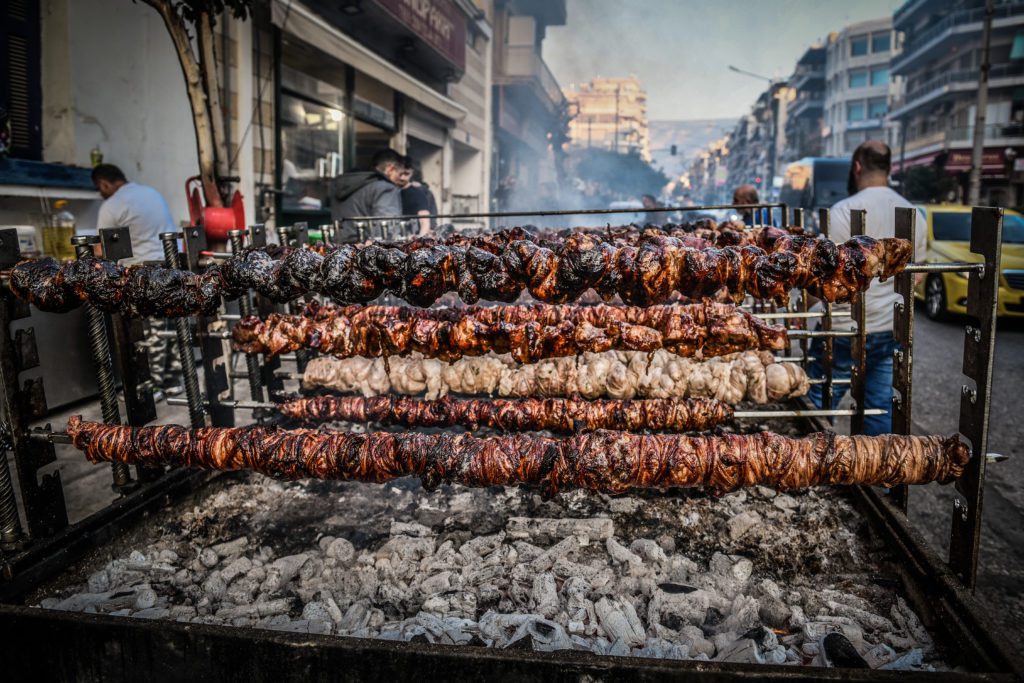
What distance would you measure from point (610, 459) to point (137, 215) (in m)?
6.15

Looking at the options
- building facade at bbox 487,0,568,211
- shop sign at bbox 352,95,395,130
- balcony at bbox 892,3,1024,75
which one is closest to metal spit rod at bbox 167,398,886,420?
shop sign at bbox 352,95,395,130

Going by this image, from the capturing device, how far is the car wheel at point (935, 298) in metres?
11.3

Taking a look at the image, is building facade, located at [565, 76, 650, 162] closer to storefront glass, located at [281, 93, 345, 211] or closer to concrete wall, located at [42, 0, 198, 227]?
storefront glass, located at [281, 93, 345, 211]

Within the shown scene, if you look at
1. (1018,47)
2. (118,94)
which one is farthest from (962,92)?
(118,94)

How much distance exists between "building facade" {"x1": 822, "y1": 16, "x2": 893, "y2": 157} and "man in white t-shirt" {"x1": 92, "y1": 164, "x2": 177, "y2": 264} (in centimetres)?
7535

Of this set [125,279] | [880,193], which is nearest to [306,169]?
[125,279]

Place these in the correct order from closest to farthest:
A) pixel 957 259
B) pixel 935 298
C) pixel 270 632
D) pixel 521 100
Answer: pixel 270 632
pixel 957 259
pixel 935 298
pixel 521 100

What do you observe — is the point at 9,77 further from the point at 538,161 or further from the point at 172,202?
the point at 538,161

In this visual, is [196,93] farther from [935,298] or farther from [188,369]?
[935,298]

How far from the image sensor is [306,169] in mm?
10438

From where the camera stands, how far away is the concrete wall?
6117 millimetres

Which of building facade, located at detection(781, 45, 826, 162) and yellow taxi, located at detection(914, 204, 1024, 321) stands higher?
building facade, located at detection(781, 45, 826, 162)

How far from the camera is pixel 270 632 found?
181 cm

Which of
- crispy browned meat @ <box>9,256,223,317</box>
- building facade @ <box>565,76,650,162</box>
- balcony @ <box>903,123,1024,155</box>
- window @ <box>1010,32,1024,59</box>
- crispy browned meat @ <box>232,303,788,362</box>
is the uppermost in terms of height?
building facade @ <box>565,76,650,162</box>
